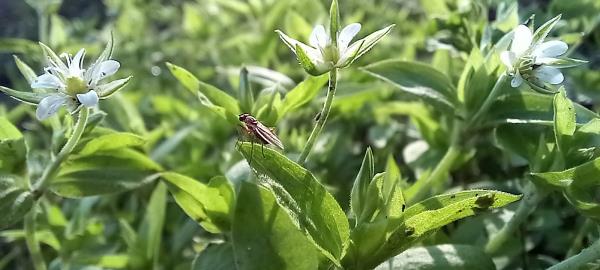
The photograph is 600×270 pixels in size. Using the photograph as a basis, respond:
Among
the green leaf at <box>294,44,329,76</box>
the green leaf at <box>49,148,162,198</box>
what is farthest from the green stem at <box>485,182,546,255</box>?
the green leaf at <box>49,148,162,198</box>

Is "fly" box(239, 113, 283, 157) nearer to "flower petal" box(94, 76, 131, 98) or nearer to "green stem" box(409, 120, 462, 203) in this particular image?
"flower petal" box(94, 76, 131, 98)

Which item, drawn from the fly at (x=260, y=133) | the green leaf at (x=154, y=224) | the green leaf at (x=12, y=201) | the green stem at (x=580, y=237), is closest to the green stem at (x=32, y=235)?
the green leaf at (x=12, y=201)

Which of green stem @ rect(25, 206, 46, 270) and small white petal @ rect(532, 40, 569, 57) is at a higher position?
small white petal @ rect(532, 40, 569, 57)

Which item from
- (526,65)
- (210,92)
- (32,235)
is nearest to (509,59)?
(526,65)

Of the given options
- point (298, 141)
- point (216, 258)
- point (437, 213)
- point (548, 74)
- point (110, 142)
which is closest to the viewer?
A: point (437, 213)

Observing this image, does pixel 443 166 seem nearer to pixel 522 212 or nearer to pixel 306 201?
pixel 522 212

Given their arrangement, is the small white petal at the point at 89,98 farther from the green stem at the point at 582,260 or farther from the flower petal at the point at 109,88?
the green stem at the point at 582,260
